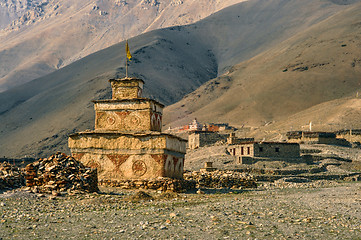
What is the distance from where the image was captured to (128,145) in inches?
958

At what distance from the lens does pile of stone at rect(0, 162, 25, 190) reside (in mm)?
20436

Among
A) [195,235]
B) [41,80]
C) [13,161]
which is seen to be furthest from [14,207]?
[41,80]

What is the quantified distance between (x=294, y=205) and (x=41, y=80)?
169112 mm

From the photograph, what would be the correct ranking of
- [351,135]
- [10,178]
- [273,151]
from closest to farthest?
[10,178] → [273,151] → [351,135]

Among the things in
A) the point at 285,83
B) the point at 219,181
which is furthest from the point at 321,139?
the point at 285,83

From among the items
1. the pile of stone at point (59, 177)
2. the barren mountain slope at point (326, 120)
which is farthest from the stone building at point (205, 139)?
the pile of stone at point (59, 177)

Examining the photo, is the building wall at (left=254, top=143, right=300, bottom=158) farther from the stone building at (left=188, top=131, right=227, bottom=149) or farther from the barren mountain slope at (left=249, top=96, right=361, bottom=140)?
the barren mountain slope at (left=249, top=96, right=361, bottom=140)

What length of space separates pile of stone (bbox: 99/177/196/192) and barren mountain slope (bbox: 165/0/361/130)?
3449 inches

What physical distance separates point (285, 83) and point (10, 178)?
115 meters

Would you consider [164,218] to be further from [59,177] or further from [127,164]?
[127,164]

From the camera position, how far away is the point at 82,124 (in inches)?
4537

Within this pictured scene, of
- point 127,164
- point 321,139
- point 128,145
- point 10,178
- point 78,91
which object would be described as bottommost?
point 10,178

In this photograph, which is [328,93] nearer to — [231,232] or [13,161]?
[13,161]

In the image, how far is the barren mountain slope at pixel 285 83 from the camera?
119 meters
